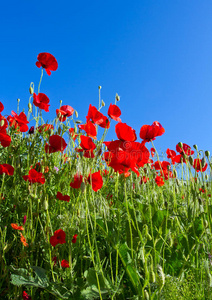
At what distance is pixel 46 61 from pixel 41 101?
1.06 feet

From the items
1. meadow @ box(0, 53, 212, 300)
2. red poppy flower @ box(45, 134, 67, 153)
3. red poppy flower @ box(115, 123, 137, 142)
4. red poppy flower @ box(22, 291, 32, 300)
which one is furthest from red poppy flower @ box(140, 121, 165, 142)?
red poppy flower @ box(22, 291, 32, 300)

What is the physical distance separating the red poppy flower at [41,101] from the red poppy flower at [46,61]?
0.25 meters

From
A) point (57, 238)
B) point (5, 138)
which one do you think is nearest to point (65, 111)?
point (5, 138)

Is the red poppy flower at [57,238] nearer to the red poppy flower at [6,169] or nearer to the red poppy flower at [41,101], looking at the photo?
the red poppy flower at [6,169]

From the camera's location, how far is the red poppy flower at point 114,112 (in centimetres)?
198

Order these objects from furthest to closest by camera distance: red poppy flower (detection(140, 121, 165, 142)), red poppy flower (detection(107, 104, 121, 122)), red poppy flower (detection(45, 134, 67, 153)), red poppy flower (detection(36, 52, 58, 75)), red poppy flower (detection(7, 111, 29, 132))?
1. red poppy flower (detection(36, 52, 58, 75))
2. red poppy flower (detection(7, 111, 29, 132))
3. red poppy flower (detection(107, 104, 121, 122))
4. red poppy flower (detection(45, 134, 67, 153))
5. red poppy flower (detection(140, 121, 165, 142))

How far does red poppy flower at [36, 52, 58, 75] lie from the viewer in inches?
90.4

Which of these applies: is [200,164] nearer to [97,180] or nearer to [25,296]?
[97,180]

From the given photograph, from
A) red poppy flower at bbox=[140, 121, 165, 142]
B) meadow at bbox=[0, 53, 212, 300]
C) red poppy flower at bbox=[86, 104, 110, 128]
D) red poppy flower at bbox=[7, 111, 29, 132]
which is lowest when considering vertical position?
meadow at bbox=[0, 53, 212, 300]

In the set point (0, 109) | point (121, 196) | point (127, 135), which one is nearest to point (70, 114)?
point (0, 109)

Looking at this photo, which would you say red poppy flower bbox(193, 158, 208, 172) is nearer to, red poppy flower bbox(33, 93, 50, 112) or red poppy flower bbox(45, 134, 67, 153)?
red poppy flower bbox(45, 134, 67, 153)

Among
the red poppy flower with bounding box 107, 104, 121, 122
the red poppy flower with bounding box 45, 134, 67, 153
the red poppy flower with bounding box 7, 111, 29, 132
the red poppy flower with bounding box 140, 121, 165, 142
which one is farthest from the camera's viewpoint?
the red poppy flower with bounding box 7, 111, 29, 132

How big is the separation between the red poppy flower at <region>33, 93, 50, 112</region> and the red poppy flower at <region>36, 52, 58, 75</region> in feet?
0.82

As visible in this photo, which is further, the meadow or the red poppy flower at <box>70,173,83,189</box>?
the red poppy flower at <box>70,173,83,189</box>
